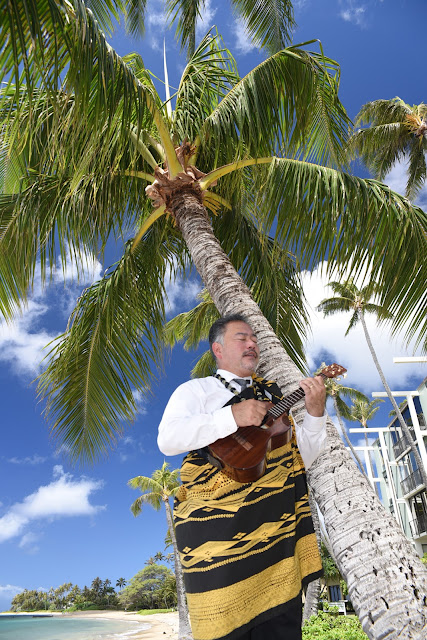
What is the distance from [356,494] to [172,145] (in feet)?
13.7

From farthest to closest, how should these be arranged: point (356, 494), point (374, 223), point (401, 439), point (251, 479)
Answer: point (401, 439) < point (374, 223) < point (356, 494) < point (251, 479)

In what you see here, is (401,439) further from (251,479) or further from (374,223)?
(251,479)

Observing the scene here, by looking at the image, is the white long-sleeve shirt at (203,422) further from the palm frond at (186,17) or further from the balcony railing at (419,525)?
the balcony railing at (419,525)

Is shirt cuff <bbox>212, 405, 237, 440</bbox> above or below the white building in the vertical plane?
below

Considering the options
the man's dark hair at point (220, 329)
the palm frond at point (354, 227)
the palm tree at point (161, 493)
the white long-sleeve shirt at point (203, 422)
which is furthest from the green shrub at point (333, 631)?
the palm tree at point (161, 493)

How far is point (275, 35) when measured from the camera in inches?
267

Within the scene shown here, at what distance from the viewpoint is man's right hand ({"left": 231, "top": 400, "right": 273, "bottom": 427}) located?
2.04 metres

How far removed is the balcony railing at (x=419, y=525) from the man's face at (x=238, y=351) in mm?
27499

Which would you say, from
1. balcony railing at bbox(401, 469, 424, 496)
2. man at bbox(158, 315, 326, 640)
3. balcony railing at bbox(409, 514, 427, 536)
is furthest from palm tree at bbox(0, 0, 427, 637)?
→ balcony railing at bbox(409, 514, 427, 536)

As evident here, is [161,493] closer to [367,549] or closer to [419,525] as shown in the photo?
[419,525]

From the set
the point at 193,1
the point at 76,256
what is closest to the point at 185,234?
the point at 76,256

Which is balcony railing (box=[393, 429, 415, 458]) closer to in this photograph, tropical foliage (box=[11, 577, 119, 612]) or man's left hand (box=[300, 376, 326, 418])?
man's left hand (box=[300, 376, 326, 418])

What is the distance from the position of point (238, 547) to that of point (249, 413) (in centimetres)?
54

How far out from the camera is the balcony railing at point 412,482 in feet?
86.0
